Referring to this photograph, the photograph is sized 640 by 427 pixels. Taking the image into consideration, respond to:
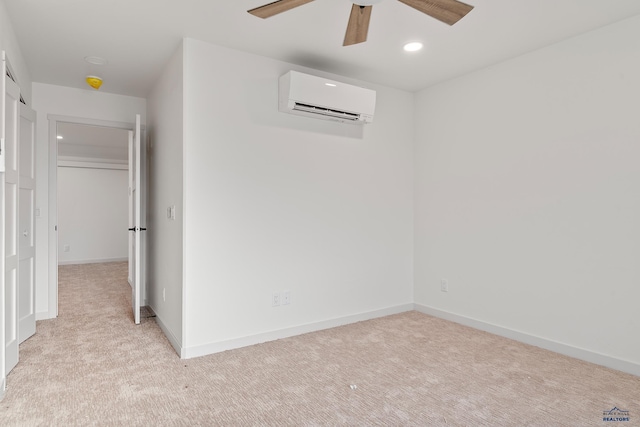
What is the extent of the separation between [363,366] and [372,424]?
724 millimetres

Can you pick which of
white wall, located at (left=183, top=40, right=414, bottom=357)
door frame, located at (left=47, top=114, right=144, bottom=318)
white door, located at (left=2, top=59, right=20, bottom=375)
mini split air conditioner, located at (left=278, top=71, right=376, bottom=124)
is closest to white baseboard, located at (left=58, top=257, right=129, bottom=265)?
door frame, located at (left=47, top=114, right=144, bottom=318)

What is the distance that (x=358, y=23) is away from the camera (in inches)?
81.4

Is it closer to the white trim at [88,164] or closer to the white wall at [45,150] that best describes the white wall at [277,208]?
the white wall at [45,150]

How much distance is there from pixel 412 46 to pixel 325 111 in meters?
0.87

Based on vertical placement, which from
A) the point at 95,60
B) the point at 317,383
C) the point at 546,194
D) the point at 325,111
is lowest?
the point at 317,383

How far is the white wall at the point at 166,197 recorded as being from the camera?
295cm

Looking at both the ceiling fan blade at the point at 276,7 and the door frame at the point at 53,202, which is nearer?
the ceiling fan blade at the point at 276,7

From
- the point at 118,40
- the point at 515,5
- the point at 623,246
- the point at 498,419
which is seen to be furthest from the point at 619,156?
the point at 118,40

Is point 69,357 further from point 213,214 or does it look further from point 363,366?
point 363,366

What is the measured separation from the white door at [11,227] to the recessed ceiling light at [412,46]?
2826 millimetres

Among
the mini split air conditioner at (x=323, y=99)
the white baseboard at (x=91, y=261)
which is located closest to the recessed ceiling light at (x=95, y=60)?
the mini split air conditioner at (x=323, y=99)

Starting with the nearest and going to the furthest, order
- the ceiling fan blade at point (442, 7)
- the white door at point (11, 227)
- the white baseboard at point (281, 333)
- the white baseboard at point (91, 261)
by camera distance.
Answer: the ceiling fan blade at point (442, 7)
the white door at point (11, 227)
the white baseboard at point (281, 333)
the white baseboard at point (91, 261)

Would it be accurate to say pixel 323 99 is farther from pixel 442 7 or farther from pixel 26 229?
pixel 26 229

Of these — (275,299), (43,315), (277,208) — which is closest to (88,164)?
(43,315)
